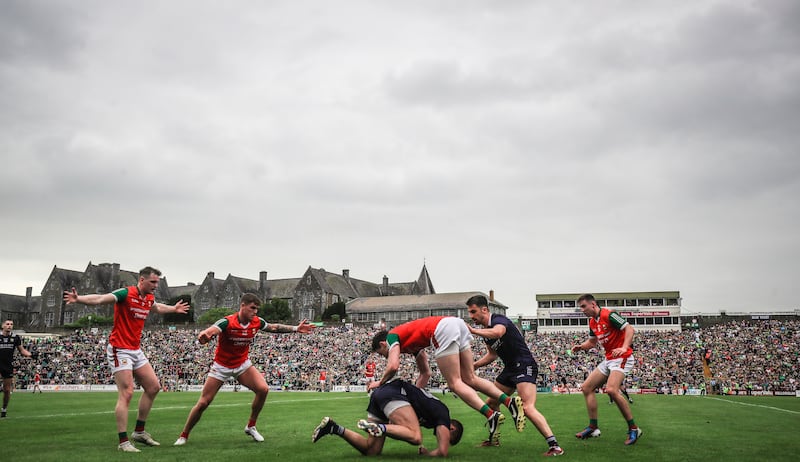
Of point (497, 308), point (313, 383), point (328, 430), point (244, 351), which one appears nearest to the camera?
point (328, 430)

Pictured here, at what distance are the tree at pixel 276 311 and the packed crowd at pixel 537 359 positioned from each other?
29366mm

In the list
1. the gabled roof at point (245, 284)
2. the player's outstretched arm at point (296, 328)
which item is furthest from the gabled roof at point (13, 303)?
Answer: the player's outstretched arm at point (296, 328)

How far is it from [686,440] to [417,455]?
6.04 metres

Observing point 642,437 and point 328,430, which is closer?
point 328,430

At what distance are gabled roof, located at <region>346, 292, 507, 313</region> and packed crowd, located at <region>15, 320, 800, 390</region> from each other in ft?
98.4

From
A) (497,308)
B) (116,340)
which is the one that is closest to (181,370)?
(116,340)

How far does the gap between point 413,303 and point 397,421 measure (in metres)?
92.8

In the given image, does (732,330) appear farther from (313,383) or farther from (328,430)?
(328,430)

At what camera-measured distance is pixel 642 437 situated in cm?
1203

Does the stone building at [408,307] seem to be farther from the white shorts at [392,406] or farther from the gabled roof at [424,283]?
the white shorts at [392,406]

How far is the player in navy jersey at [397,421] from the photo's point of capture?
332 inches

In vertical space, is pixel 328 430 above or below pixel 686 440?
above

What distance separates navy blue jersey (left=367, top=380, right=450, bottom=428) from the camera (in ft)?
28.9

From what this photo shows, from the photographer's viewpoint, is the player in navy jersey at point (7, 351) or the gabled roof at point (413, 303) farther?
the gabled roof at point (413, 303)
